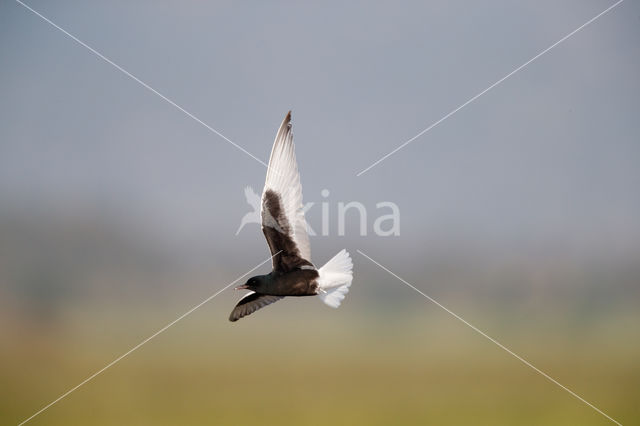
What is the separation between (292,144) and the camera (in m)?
2.19

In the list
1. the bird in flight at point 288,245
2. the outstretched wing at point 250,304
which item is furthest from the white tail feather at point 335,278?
the outstretched wing at point 250,304

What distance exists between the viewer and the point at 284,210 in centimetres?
227

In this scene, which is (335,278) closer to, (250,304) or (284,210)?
(284,210)

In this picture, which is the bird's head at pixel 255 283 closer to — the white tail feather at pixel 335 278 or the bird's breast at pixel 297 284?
the bird's breast at pixel 297 284

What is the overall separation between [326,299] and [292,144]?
1.93 ft

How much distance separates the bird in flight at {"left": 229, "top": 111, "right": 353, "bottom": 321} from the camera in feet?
7.14

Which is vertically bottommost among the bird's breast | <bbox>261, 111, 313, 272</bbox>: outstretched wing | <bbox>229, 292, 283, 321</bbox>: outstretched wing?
<bbox>229, 292, 283, 321</bbox>: outstretched wing

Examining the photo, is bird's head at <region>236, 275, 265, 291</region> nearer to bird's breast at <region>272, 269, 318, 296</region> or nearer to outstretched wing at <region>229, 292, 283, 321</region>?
bird's breast at <region>272, 269, 318, 296</region>

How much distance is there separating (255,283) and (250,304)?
0.40 meters

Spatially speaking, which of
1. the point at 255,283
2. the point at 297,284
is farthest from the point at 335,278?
the point at 255,283

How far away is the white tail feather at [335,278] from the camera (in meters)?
2.17

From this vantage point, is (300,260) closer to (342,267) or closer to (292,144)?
(342,267)

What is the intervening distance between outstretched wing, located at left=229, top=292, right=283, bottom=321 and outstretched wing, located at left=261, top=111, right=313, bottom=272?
12.0 inches

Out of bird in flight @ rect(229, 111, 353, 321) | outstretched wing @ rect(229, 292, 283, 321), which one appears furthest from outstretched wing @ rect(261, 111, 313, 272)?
outstretched wing @ rect(229, 292, 283, 321)
